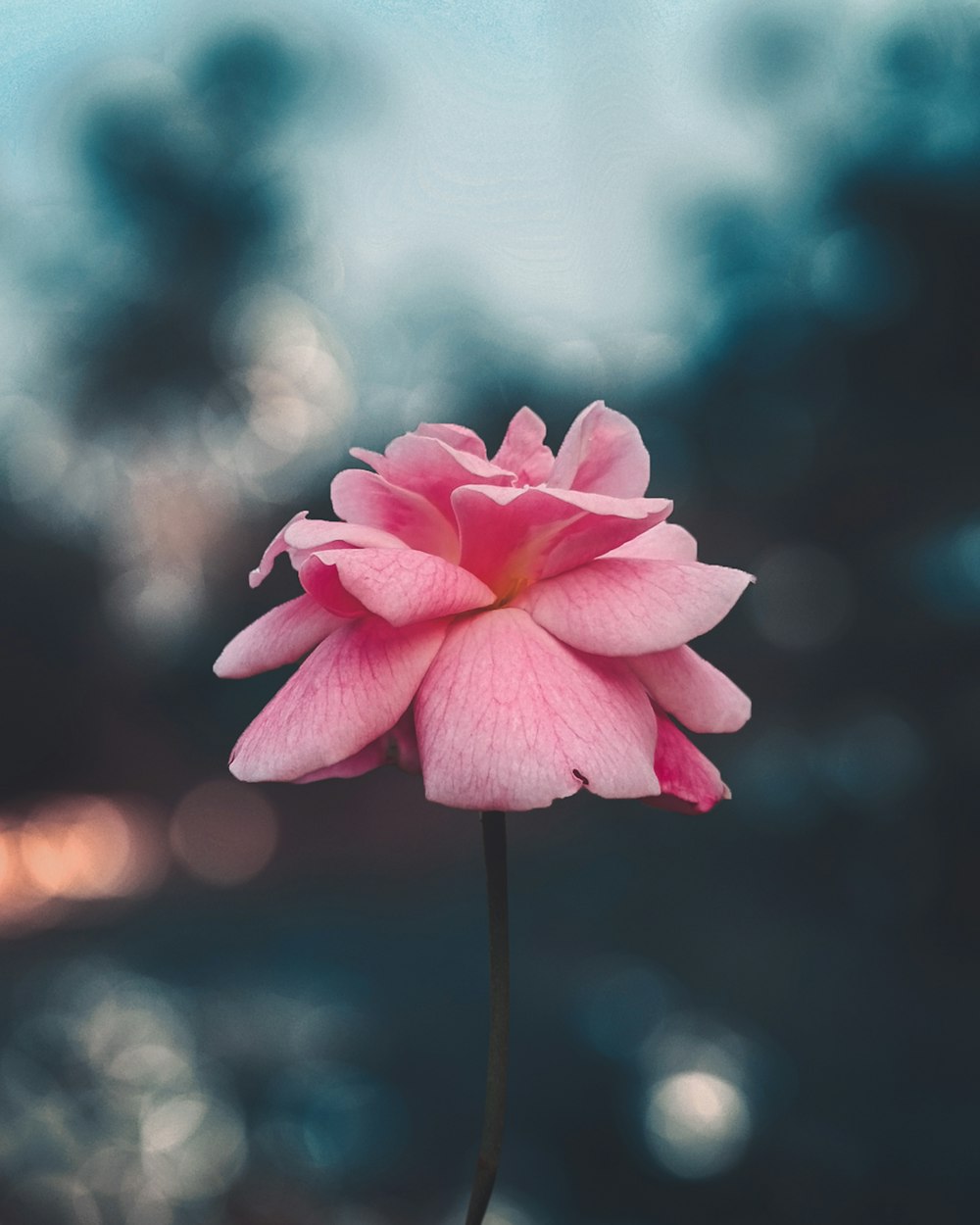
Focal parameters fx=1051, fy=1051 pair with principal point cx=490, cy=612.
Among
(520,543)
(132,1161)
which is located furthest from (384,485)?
(132,1161)

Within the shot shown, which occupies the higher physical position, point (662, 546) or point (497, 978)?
point (662, 546)

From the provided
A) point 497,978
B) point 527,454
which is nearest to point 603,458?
point 527,454

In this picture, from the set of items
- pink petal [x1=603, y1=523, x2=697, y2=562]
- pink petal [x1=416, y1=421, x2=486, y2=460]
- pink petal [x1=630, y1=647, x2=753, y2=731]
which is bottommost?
pink petal [x1=630, y1=647, x2=753, y2=731]

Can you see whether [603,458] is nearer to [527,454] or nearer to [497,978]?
[527,454]

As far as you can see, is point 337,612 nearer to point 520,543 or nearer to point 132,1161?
point 520,543

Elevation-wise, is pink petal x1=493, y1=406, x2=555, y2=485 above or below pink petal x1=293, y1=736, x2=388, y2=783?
above
